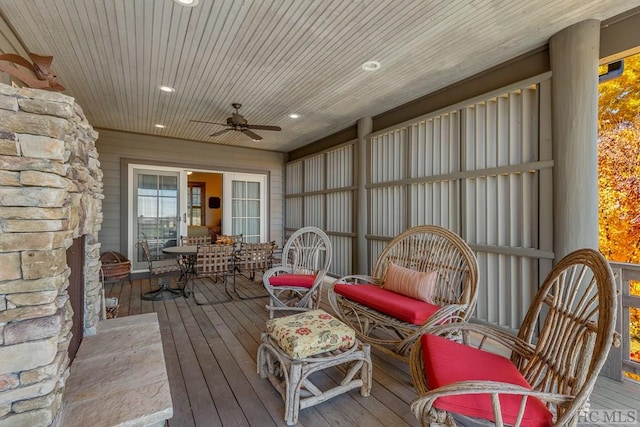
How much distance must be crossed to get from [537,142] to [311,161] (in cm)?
440

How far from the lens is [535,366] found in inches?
63.4

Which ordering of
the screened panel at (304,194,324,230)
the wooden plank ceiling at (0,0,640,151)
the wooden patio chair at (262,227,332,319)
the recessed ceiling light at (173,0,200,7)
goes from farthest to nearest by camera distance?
the screened panel at (304,194,324,230), the wooden patio chair at (262,227,332,319), the wooden plank ceiling at (0,0,640,151), the recessed ceiling light at (173,0,200,7)

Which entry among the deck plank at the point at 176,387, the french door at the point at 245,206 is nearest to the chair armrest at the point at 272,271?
the deck plank at the point at 176,387

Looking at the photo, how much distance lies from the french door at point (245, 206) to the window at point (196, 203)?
402 cm

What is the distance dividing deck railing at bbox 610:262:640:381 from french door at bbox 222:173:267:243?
20.3 ft

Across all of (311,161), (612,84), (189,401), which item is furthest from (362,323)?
(612,84)

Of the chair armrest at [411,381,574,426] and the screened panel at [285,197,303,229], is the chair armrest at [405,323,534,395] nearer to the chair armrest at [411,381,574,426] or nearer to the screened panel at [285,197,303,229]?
the chair armrest at [411,381,574,426]

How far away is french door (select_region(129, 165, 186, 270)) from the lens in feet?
18.8

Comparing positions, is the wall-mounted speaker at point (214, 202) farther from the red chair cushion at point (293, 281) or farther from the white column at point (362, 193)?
the red chair cushion at point (293, 281)

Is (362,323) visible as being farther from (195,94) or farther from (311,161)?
(311,161)

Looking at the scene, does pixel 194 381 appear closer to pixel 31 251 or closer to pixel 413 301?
pixel 31 251

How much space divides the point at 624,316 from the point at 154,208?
23.1 ft

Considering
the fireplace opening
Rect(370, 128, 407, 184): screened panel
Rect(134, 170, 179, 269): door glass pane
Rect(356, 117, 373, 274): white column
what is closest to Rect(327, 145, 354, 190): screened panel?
Rect(356, 117, 373, 274): white column

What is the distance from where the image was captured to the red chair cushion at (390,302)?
2.41m
